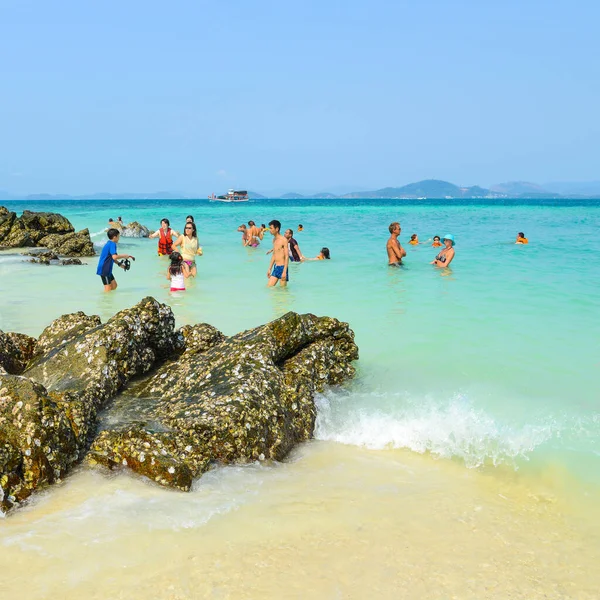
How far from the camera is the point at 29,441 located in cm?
442

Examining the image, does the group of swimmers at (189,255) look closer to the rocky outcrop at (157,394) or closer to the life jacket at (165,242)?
the life jacket at (165,242)

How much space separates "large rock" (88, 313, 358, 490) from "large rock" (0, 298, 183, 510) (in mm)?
217

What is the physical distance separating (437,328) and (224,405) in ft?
19.6

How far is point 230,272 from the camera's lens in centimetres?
1848

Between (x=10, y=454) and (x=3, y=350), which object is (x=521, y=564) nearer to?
(x=10, y=454)

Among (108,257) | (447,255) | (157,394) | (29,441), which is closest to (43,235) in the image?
(108,257)

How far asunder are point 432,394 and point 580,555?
3.11 metres

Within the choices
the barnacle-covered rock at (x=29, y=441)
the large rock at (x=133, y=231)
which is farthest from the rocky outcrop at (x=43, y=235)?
the barnacle-covered rock at (x=29, y=441)

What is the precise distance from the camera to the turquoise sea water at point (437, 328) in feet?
19.3

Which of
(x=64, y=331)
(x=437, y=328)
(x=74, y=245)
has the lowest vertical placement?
(x=437, y=328)

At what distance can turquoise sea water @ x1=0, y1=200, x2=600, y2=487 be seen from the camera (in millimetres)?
5891

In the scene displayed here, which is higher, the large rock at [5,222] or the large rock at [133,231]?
the large rock at [5,222]

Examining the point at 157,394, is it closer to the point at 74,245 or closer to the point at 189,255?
the point at 189,255

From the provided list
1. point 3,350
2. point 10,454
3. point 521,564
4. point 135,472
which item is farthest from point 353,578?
point 3,350
